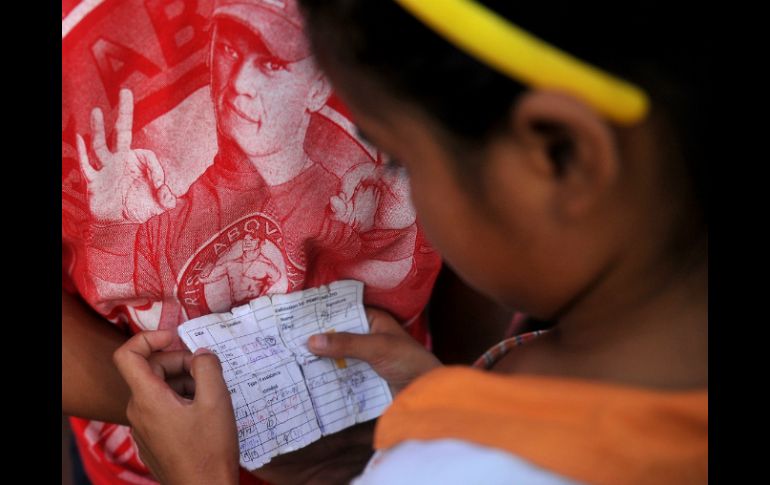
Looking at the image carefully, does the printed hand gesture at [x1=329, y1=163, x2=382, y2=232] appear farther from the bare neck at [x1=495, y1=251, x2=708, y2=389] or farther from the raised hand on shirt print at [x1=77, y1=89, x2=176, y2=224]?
the bare neck at [x1=495, y1=251, x2=708, y2=389]

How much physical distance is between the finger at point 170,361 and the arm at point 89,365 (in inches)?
3.6

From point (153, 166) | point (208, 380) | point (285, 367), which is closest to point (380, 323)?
point (285, 367)

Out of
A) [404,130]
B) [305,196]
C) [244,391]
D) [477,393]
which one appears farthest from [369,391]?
[404,130]

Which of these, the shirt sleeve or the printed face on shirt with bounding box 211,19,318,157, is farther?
the printed face on shirt with bounding box 211,19,318,157

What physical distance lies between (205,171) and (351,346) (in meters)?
0.31

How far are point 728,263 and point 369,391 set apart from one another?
22.2 inches

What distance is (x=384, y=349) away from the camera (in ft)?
3.23

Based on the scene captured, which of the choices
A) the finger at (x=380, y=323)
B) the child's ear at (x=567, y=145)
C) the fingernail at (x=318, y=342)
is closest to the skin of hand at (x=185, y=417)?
the fingernail at (x=318, y=342)

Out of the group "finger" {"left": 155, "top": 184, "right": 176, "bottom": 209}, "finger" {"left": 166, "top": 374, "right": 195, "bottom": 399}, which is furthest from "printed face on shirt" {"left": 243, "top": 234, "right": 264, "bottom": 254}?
"finger" {"left": 166, "top": 374, "right": 195, "bottom": 399}

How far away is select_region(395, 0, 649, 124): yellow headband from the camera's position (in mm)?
479

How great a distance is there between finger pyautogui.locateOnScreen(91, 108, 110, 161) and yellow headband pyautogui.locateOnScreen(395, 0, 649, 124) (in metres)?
0.41

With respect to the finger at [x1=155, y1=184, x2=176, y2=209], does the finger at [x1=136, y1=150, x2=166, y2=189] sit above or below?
above

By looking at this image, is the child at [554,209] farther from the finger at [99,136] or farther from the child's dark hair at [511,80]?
the finger at [99,136]

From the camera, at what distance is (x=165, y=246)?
32.9 inches
